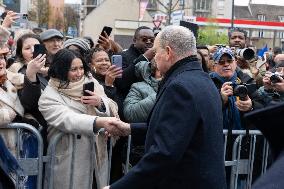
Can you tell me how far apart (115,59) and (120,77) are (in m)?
0.24

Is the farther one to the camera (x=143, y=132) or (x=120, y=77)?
(x=120, y=77)

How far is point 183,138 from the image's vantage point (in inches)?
123

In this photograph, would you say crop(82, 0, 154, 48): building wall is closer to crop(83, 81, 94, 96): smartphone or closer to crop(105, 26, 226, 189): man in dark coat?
crop(83, 81, 94, 96): smartphone

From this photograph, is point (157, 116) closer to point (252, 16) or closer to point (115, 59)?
point (115, 59)

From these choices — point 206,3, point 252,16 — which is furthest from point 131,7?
point 252,16

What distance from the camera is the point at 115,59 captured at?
17.2 ft

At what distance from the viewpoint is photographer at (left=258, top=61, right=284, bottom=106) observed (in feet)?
17.3

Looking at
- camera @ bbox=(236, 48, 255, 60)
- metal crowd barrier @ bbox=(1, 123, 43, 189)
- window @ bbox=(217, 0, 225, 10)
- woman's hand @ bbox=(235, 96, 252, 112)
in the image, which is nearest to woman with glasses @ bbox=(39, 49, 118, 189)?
metal crowd barrier @ bbox=(1, 123, 43, 189)

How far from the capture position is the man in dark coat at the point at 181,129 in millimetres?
3141

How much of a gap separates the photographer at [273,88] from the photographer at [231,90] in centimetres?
13

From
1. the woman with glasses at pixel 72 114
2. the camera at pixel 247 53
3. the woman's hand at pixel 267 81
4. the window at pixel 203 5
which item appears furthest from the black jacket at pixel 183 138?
the window at pixel 203 5

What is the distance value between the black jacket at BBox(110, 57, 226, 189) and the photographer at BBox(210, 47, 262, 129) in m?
1.58

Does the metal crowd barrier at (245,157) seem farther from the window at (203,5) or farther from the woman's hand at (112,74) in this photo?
the window at (203,5)

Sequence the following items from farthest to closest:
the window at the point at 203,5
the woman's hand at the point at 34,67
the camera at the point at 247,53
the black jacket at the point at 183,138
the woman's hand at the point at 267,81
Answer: the window at the point at 203,5 → the camera at the point at 247,53 → the woman's hand at the point at 267,81 → the woman's hand at the point at 34,67 → the black jacket at the point at 183,138
